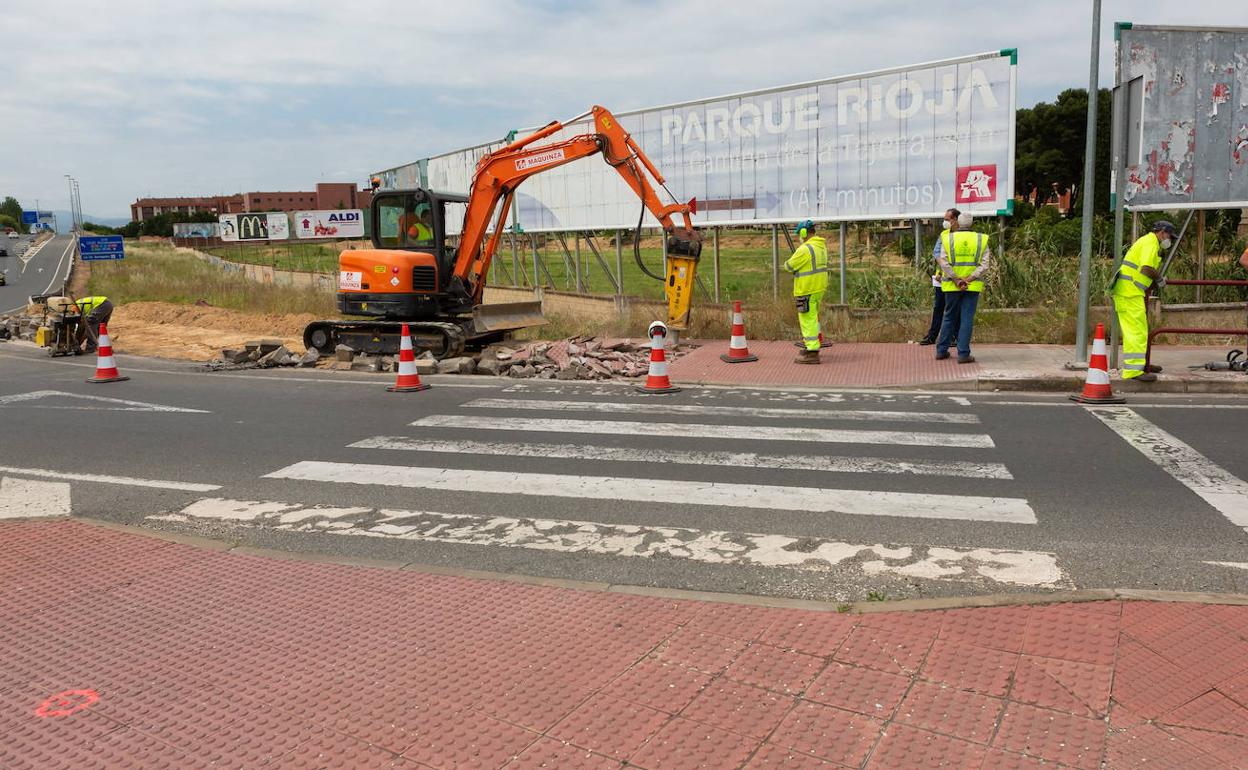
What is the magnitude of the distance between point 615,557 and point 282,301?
24.9m

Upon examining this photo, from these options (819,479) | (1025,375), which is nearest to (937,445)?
(819,479)

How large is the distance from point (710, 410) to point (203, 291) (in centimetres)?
2890

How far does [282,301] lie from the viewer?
2812 cm

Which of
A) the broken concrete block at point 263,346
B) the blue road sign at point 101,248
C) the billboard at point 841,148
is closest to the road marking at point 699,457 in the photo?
the broken concrete block at point 263,346

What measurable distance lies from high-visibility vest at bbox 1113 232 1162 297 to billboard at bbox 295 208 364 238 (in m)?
66.6

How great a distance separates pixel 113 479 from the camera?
25.8 feet

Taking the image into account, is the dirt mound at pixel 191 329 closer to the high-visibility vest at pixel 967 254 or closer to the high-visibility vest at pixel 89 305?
the high-visibility vest at pixel 89 305

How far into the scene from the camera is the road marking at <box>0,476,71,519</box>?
678 cm

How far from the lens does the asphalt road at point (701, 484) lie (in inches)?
212

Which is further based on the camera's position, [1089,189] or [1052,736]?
[1089,189]

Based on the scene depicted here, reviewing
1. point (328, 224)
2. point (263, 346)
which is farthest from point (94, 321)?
point (328, 224)

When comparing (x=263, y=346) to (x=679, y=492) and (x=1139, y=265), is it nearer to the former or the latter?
(x=679, y=492)

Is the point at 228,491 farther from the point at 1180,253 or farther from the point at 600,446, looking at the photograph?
the point at 1180,253

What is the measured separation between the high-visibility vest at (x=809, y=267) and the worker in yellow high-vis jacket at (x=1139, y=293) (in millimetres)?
3660
